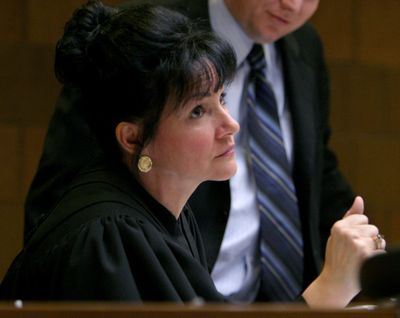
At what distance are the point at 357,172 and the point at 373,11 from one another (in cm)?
59

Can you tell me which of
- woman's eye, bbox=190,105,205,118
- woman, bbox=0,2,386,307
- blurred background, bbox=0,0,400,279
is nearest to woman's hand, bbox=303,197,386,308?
woman, bbox=0,2,386,307

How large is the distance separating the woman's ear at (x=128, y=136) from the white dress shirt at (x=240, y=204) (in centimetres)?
66

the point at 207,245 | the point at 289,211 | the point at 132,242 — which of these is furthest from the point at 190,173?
the point at 289,211

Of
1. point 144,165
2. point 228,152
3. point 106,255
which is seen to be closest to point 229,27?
point 228,152

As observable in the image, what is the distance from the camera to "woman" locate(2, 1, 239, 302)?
6.96 ft

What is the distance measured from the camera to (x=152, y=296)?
2059 millimetres

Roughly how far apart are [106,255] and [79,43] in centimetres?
51

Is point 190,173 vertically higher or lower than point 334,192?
higher

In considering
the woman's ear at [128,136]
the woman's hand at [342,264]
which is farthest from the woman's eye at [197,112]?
the woman's hand at [342,264]

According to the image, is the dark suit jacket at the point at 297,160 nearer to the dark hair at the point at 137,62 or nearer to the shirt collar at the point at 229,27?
the shirt collar at the point at 229,27

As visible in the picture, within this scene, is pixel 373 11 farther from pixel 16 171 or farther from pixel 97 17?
pixel 97 17

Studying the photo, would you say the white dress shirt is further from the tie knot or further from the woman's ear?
the woman's ear

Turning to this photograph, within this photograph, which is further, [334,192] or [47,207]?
[334,192]

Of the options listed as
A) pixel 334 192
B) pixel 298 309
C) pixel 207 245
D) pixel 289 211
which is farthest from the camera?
pixel 334 192
